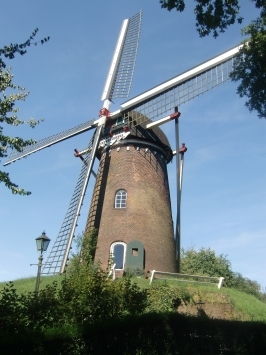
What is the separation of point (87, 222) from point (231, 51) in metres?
10.7

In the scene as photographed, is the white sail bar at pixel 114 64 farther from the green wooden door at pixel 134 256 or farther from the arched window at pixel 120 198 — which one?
the green wooden door at pixel 134 256

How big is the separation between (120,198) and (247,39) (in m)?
10.5

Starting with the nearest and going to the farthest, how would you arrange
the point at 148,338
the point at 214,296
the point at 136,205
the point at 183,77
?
the point at 148,338, the point at 214,296, the point at 183,77, the point at 136,205

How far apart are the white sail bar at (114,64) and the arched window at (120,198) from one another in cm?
596

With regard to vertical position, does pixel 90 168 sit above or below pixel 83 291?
above

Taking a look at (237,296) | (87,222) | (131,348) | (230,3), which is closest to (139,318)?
(131,348)

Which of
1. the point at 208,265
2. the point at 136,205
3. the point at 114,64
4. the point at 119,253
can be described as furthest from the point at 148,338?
the point at 208,265

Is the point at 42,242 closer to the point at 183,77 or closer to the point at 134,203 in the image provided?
the point at 134,203

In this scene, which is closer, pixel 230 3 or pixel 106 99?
pixel 230 3

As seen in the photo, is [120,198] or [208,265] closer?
[120,198]

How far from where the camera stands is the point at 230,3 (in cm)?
827

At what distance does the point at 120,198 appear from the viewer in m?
18.7

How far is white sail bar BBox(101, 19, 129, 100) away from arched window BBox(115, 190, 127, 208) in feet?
19.6

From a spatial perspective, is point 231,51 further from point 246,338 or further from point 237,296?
point 246,338
